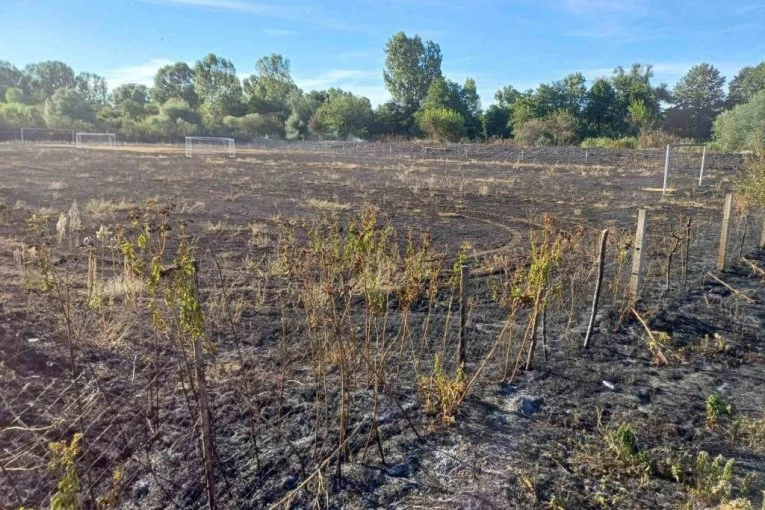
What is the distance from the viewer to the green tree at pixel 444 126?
56.9 metres

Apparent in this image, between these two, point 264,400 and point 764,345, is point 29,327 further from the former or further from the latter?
point 764,345

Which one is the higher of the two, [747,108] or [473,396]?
[747,108]

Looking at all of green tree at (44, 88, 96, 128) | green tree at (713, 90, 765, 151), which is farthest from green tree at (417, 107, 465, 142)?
green tree at (44, 88, 96, 128)

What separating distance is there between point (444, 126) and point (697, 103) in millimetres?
30145

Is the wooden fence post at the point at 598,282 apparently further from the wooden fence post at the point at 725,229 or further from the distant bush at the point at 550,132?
the distant bush at the point at 550,132

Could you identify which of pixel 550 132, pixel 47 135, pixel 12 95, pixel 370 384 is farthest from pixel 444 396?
pixel 12 95

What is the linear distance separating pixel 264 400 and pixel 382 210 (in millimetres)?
10164

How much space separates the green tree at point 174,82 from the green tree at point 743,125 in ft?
267

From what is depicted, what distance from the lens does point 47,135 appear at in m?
58.7

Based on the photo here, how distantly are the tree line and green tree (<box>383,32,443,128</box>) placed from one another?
0.14 m

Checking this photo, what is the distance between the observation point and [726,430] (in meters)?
3.60

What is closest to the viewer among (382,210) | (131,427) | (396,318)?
(131,427)

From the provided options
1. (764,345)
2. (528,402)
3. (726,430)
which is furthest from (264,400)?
(764,345)

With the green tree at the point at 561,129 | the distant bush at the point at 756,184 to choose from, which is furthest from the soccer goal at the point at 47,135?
the distant bush at the point at 756,184
